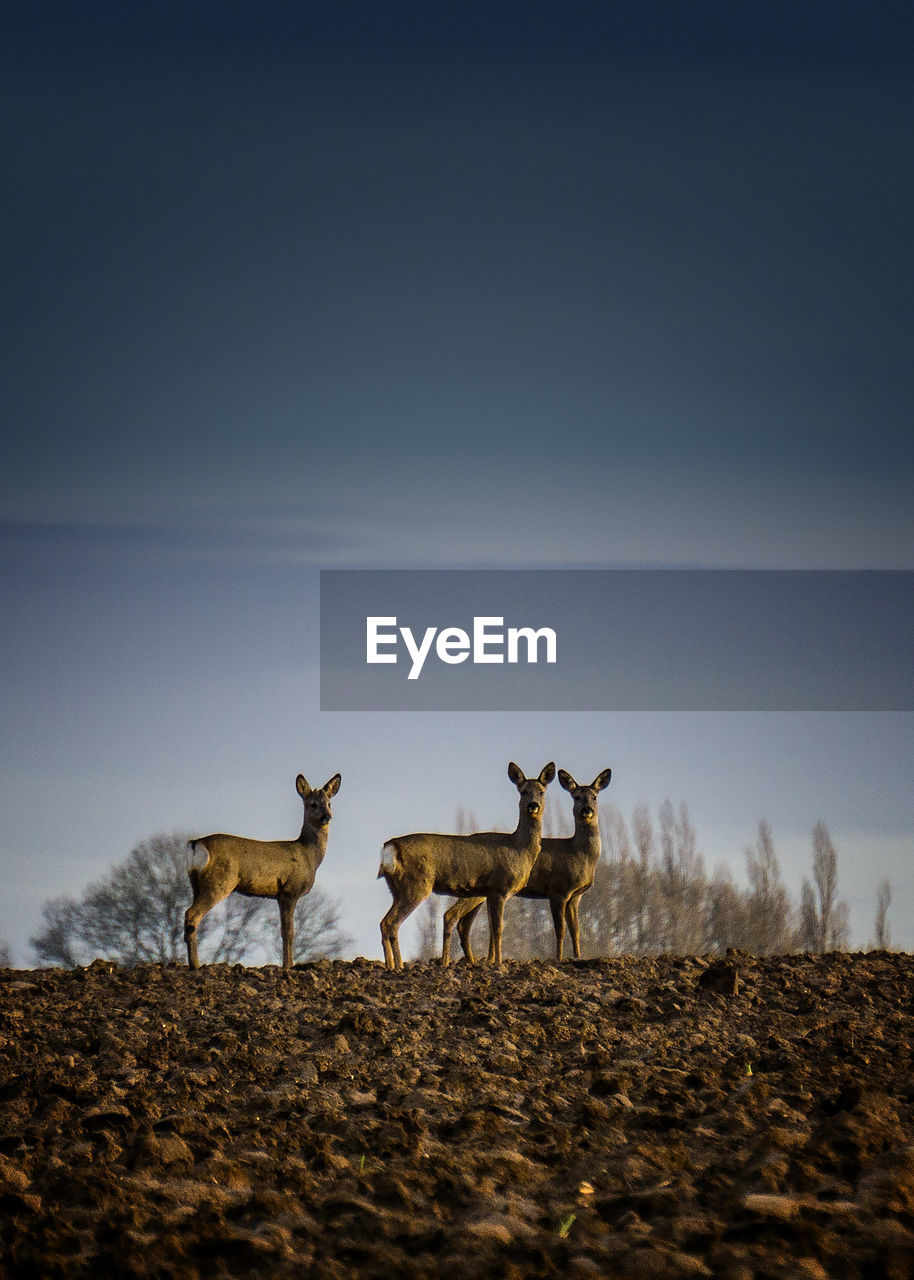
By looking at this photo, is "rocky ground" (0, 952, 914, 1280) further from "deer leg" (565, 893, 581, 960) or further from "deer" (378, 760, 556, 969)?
"deer leg" (565, 893, 581, 960)

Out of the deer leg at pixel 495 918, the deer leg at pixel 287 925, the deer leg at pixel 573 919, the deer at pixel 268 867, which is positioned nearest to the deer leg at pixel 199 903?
the deer at pixel 268 867

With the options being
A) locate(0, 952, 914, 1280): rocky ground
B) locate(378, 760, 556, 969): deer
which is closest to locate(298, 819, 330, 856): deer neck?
locate(378, 760, 556, 969): deer

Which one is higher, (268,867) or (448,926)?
(268,867)

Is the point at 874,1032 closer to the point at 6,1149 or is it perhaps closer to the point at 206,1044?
the point at 206,1044

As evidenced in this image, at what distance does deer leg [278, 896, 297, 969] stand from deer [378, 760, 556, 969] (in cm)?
156

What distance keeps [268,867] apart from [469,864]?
3113mm

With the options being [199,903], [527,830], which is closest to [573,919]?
[527,830]

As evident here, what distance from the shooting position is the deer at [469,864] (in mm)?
18344

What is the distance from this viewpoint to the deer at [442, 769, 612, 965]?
2039 centimetres

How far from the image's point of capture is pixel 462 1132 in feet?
29.3

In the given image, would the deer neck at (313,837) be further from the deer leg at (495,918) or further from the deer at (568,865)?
the deer leg at (495,918)

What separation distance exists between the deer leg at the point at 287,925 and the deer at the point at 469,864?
156 centimetres

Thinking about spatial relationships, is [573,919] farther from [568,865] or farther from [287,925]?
[287,925]

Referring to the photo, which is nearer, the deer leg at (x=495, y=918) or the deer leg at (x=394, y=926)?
the deer leg at (x=394, y=926)
